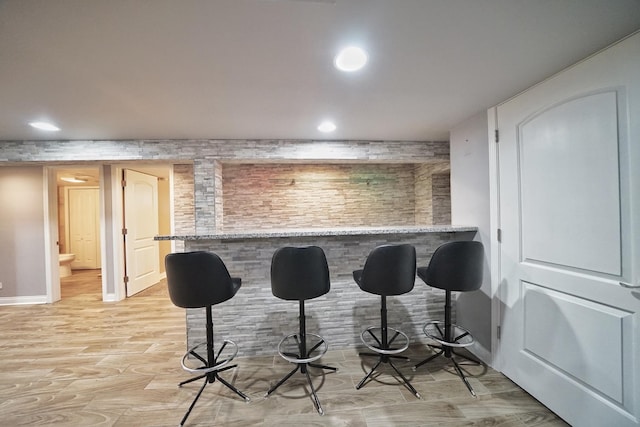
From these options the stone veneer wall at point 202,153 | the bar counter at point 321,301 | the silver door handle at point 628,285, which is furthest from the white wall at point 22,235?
the silver door handle at point 628,285

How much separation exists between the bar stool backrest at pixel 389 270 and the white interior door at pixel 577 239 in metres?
0.82

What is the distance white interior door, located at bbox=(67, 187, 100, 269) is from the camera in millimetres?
6074

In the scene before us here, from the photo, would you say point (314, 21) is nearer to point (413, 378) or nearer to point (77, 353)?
point (413, 378)

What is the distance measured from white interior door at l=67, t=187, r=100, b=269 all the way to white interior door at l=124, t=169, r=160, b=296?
2.81 metres

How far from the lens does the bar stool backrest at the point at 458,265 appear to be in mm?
1801

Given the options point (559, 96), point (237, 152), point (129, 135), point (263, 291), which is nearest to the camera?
point (559, 96)

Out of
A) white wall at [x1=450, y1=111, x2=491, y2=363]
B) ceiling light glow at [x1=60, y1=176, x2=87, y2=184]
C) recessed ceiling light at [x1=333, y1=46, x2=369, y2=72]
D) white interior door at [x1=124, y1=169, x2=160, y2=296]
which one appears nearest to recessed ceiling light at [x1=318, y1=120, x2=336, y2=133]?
recessed ceiling light at [x1=333, y1=46, x2=369, y2=72]

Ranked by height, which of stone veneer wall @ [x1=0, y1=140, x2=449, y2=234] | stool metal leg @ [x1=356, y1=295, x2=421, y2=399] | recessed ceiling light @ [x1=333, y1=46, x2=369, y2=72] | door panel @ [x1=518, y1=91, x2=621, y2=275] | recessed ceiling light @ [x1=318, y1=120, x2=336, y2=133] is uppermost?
recessed ceiling light @ [x1=318, y1=120, x2=336, y2=133]

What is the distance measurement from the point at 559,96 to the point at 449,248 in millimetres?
1147

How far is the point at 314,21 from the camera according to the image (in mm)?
1060

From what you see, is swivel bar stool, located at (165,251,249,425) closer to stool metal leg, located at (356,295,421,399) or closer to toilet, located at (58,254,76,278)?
stool metal leg, located at (356,295,421,399)

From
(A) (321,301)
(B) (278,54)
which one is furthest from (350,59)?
(A) (321,301)

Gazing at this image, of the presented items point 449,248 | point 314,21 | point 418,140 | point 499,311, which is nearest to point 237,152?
point 314,21

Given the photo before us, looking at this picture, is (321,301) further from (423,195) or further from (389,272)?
(423,195)
